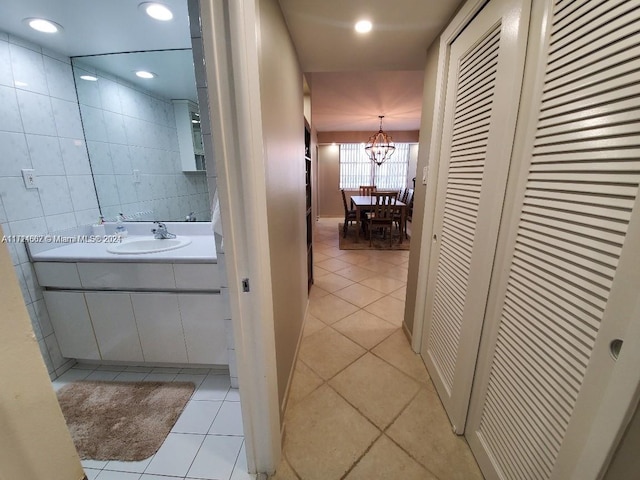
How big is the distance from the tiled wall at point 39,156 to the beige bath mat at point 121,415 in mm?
394

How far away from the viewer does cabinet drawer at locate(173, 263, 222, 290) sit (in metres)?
1.53

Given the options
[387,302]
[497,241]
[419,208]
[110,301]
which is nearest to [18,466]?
[497,241]

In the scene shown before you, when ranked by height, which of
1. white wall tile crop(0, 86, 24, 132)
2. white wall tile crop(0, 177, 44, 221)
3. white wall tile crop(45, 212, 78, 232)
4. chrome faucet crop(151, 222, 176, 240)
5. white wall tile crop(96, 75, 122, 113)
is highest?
white wall tile crop(96, 75, 122, 113)

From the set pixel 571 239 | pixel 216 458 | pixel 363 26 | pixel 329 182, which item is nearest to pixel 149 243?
pixel 216 458

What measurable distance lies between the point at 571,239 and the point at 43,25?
2.61m

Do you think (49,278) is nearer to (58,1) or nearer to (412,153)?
(58,1)

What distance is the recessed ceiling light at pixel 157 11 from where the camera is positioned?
4.28 ft

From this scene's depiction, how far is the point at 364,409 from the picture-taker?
4.90 ft

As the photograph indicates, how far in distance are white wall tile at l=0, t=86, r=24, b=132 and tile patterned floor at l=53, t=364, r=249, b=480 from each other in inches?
62.5

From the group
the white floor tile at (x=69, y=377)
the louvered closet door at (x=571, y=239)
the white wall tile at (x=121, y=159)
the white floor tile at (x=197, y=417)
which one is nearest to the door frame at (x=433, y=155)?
the louvered closet door at (x=571, y=239)

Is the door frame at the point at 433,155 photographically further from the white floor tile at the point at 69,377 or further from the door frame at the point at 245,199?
the white floor tile at the point at 69,377

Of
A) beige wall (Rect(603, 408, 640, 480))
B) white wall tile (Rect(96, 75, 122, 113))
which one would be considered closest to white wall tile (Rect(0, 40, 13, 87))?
white wall tile (Rect(96, 75, 122, 113))

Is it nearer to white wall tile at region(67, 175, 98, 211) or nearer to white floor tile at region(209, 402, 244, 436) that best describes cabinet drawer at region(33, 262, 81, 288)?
white wall tile at region(67, 175, 98, 211)

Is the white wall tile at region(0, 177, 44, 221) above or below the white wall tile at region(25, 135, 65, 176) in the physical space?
below
